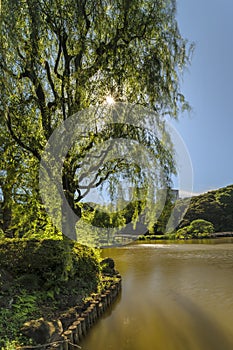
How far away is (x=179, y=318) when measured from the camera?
14.6 ft

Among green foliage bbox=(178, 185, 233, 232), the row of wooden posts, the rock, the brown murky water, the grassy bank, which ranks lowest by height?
the brown murky water

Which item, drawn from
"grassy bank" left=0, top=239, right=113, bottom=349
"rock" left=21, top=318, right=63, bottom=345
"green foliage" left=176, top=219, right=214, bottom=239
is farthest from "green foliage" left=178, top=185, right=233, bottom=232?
"rock" left=21, top=318, right=63, bottom=345

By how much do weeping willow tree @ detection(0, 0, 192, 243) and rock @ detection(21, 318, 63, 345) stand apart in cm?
242

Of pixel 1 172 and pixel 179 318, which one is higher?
pixel 1 172

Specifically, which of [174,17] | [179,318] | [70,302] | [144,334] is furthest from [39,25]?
[179,318]

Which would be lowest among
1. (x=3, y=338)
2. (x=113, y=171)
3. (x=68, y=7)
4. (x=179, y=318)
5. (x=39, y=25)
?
(x=179, y=318)

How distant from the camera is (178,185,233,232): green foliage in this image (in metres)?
28.3

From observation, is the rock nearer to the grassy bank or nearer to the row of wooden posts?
the row of wooden posts

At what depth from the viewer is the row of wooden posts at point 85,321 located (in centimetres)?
332

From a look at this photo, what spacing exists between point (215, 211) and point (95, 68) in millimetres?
27486

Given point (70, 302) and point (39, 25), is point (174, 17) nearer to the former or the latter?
point (39, 25)

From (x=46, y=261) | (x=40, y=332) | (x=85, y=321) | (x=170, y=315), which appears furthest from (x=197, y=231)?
(x=40, y=332)

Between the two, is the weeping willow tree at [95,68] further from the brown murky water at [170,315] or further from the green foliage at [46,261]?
the brown murky water at [170,315]

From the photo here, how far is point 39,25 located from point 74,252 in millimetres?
3842
